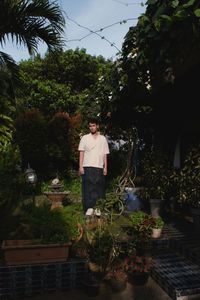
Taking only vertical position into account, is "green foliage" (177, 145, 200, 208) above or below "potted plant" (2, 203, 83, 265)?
above

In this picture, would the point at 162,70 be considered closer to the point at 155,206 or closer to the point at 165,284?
the point at 165,284

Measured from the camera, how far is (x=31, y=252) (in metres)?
3.76

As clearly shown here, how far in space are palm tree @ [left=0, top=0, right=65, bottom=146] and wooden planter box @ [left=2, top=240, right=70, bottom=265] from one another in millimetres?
3606

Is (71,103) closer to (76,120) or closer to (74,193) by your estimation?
(76,120)

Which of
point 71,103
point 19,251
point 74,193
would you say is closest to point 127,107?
point 74,193

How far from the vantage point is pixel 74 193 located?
8547 millimetres

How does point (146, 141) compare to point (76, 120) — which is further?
point (76, 120)

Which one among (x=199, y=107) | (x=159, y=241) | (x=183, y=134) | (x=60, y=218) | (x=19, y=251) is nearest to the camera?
(x=19, y=251)

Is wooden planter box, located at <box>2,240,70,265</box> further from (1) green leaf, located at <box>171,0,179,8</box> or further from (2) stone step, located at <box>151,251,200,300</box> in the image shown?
(1) green leaf, located at <box>171,0,179,8</box>

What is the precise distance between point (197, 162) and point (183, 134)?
1.45m

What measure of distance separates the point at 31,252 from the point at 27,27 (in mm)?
4305

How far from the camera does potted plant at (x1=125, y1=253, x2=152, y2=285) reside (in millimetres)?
3869

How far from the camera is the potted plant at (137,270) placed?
12.7 feet

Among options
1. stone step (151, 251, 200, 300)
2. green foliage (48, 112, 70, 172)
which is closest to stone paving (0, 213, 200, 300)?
stone step (151, 251, 200, 300)
